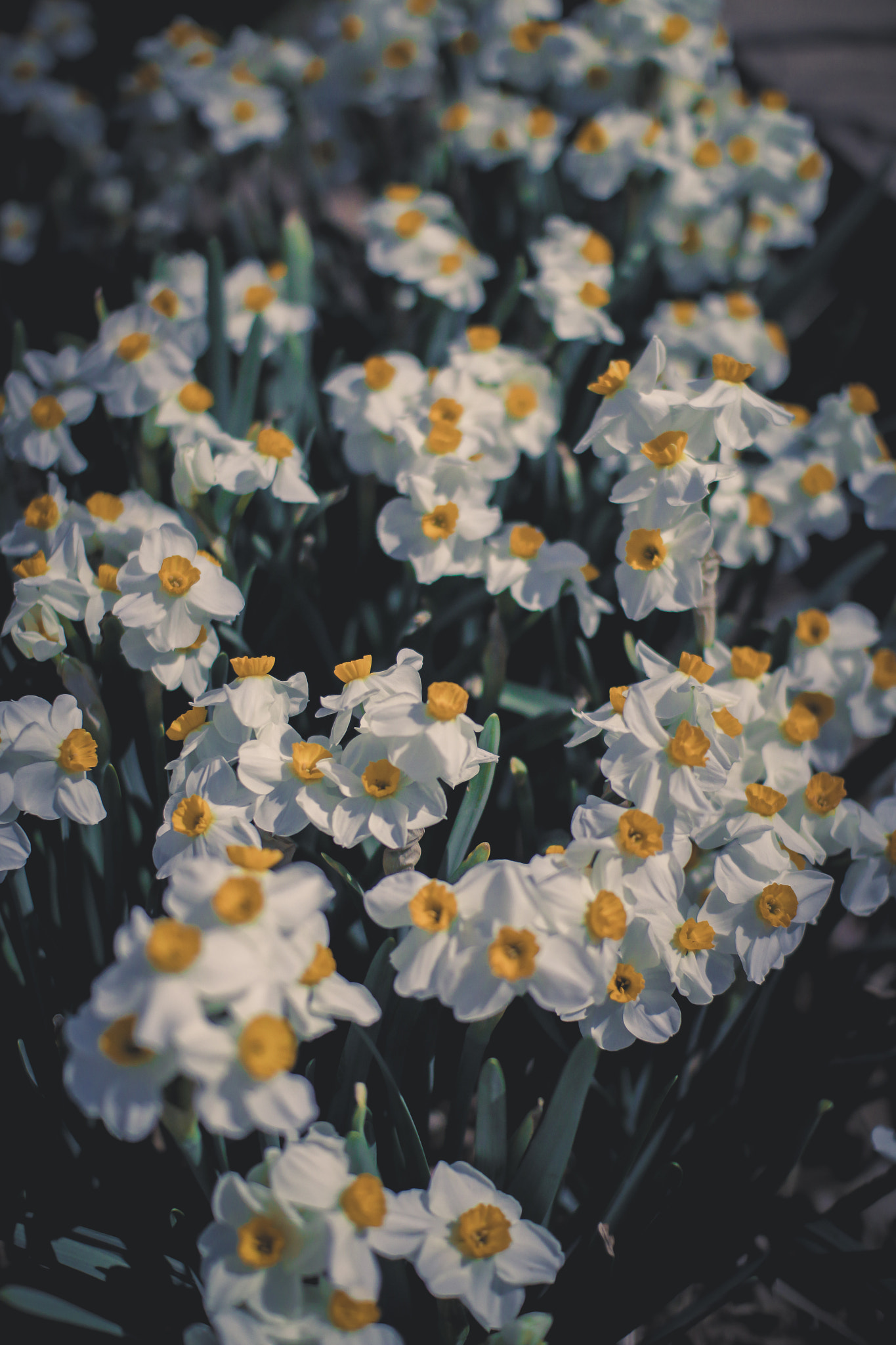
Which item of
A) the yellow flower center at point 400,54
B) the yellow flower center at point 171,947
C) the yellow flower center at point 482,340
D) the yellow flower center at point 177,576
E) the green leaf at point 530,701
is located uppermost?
the yellow flower center at point 400,54

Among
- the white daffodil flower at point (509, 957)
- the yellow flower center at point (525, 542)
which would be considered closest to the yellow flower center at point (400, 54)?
the yellow flower center at point (525, 542)

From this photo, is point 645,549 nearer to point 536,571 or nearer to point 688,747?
point 536,571

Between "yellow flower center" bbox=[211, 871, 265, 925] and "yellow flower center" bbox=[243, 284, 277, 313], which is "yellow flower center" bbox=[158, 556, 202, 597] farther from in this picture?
"yellow flower center" bbox=[243, 284, 277, 313]

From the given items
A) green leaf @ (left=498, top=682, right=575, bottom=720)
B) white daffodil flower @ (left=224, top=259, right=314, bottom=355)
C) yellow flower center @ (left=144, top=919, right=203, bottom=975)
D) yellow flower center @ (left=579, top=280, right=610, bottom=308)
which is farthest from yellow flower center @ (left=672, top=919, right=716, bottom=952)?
white daffodil flower @ (left=224, top=259, right=314, bottom=355)

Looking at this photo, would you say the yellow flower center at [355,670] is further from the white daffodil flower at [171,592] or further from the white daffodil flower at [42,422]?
the white daffodil flower at [42,422]

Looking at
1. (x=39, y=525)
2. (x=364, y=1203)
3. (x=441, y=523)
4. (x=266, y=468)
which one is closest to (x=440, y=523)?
(x=441, y=523)

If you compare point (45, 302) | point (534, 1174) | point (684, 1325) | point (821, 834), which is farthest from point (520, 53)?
point (684, 1325)
